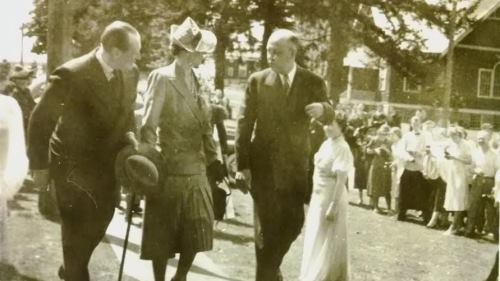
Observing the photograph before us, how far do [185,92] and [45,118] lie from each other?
0.94 metres

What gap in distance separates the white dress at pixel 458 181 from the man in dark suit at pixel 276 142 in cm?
613

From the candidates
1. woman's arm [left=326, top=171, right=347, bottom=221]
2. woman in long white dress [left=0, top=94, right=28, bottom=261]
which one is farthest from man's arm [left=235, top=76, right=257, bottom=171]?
woman in long white dress [left=0, top=94, right=28, bottom=261]

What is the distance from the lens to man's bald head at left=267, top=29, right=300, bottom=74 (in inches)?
200

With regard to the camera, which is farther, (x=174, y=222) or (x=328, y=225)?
(x=328, y=225)

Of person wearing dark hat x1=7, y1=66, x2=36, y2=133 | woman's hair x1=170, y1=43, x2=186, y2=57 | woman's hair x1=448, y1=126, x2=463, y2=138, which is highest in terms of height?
woman's hair x1=170, y1=43, x2=186, y2=57

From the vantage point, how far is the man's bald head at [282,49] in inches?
200

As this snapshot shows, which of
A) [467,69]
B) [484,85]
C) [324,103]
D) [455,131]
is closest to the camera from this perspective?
[324,103]

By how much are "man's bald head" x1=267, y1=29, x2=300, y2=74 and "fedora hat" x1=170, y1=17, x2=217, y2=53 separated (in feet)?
1.90

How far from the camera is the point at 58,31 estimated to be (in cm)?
733

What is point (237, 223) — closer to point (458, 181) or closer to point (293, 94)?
point (458, 181)

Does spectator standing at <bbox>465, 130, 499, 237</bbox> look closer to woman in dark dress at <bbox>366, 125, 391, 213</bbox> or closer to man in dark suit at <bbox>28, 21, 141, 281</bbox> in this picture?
woman in dark dress at <bbox>366, 125, 391, 213</bbox>

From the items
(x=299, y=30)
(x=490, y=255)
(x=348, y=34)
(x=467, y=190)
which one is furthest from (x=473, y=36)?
(x=490, y=255)

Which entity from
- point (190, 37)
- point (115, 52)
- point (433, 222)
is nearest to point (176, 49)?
point (190, 37)

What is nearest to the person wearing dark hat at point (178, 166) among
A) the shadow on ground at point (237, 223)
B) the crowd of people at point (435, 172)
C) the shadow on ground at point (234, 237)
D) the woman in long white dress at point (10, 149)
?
the woman in long white dress at point (10, 149)
